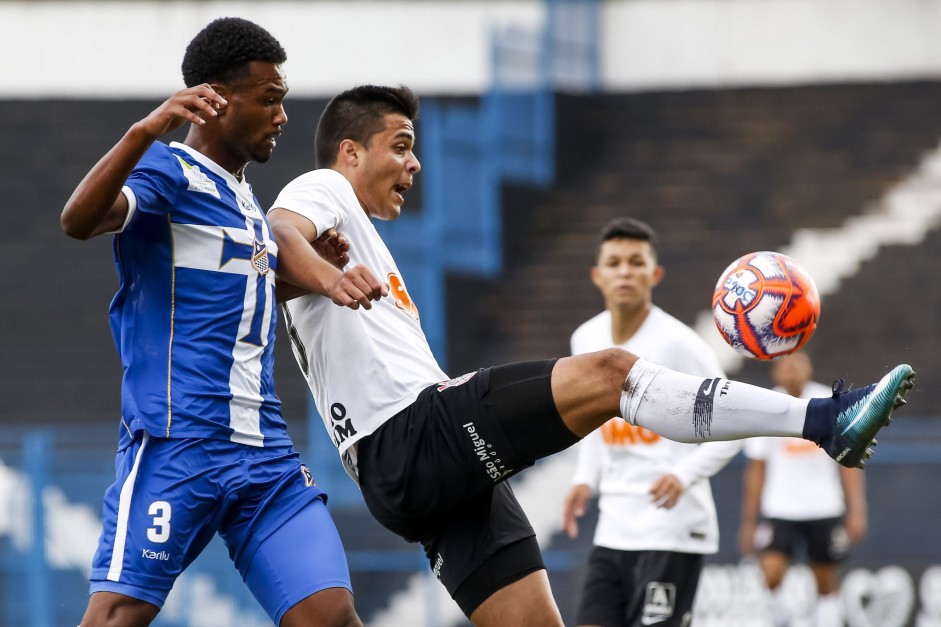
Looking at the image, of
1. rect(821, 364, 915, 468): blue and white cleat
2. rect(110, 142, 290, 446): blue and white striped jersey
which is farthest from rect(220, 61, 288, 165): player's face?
rect(821, 364, 915, 468): blue and white cleat

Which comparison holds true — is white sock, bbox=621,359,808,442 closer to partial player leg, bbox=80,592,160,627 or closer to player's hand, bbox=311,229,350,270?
player's hand, bbox=311,229,350,270

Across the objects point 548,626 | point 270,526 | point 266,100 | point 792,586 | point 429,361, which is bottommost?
point 792,586

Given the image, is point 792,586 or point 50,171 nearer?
point 792,586

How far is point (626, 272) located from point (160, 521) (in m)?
2.98

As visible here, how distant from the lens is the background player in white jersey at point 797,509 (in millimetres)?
10422

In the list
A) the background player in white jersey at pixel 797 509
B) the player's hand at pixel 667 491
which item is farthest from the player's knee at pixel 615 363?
the background player in white jersey at pixel 797 509

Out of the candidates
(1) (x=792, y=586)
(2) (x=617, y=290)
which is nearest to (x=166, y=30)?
(1) (x=792, y=586)

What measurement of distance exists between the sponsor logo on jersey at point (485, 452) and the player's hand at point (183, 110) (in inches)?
49.2

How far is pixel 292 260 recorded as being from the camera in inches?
175

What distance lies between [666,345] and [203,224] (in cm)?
273

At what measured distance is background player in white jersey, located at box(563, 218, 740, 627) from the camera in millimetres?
6180

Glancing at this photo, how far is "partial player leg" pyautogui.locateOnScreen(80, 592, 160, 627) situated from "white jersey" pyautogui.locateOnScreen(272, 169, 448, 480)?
3.04 ft

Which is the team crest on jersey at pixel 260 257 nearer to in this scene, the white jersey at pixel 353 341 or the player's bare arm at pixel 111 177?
the white jersey at pixel 353 341

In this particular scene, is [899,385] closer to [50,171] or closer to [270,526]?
[270,526]
